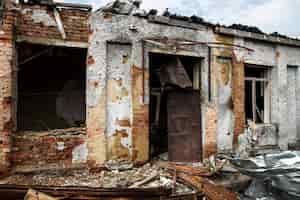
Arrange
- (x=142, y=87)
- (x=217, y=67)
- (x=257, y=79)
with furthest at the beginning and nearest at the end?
(x=257, y=79) → (x=217, y=67) → (x=142, y=87)

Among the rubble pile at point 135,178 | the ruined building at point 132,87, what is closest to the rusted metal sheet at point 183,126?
the ruined building at point 132,87

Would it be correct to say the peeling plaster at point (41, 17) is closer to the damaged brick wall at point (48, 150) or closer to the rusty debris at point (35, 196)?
the damaged brick wall at point (48, 150)

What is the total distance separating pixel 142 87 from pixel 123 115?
78 centimetres

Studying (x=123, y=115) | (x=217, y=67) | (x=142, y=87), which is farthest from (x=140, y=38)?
(x=217, y=67)

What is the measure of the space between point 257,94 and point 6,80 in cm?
711

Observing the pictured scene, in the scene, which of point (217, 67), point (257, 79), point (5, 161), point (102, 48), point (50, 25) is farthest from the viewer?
point (257, 79)

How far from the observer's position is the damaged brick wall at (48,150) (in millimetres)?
5344

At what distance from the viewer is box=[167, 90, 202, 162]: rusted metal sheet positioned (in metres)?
7.00

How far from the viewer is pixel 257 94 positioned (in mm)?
8961

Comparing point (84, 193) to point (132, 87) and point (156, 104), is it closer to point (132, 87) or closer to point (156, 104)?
point (132, 87)

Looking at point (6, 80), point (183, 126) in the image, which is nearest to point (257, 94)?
point (183, 126)

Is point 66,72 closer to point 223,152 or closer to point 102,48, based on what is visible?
point 102,48

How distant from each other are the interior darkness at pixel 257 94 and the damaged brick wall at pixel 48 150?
524cm

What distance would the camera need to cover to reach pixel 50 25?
558 centimetres
